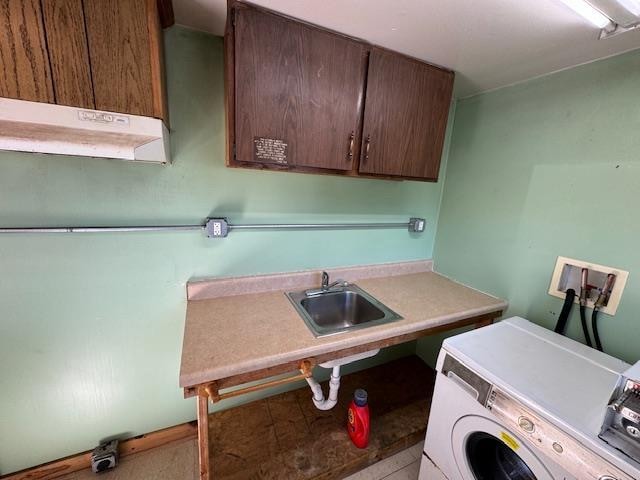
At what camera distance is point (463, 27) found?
992 mm

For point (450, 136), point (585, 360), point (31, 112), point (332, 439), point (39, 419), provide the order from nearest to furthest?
point (31, 112)
point (585, 360)
point (39, 419)
point (332, 439)
point (450, 136)

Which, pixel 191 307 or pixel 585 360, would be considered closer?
pixel 585 360

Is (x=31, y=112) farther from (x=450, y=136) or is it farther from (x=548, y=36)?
(x=450, y=136)

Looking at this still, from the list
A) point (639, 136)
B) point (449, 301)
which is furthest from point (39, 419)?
point (639, 136)

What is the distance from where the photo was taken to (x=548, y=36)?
39.9 inches

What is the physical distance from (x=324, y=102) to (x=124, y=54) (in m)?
0.71

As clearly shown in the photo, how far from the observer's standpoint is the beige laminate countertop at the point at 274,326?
930 millimetres

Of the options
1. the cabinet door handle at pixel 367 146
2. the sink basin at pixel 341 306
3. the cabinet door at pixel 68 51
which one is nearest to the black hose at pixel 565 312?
the sink basin at pixel 341 306

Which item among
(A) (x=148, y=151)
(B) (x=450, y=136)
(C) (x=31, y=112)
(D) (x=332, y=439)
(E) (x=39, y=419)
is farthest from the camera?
(B) (x=450, y=136)

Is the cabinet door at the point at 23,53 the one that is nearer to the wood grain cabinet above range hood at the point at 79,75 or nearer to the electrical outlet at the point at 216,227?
the wood grain cabinet above range hood at the point at 79,75

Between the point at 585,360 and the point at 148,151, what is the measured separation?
6.34 feet

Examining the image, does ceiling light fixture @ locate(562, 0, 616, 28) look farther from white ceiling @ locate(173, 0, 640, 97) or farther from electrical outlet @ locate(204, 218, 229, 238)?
electrical outlet @ locate(204, 218, 229, 238)

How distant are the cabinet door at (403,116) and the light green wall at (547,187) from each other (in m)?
0.47

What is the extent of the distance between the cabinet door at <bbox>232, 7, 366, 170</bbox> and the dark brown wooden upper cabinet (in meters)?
0.29
